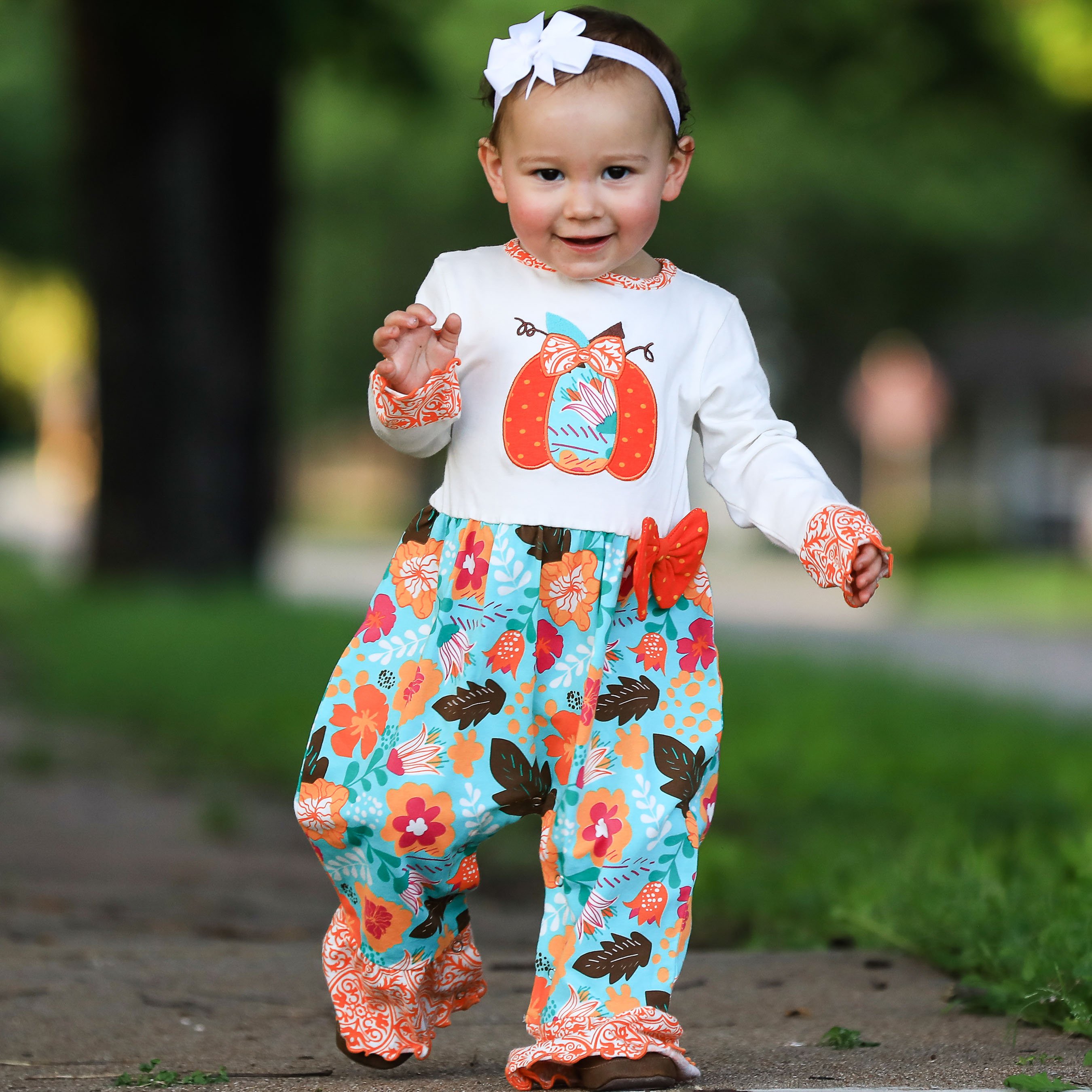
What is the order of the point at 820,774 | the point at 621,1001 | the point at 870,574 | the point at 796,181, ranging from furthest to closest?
the point at 796,181
the point at 820,774
the point at 621,1001
the point at 870,574

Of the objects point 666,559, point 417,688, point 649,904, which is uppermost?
point 666,559

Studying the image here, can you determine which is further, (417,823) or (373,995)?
(373,995)

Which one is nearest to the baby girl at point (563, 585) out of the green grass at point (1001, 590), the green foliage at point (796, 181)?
the green foliage at point (796, 181)

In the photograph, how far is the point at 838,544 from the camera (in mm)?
2701

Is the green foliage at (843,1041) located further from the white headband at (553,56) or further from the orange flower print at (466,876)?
the white headband at (553,56)

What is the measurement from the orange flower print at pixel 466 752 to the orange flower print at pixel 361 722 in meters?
0.12

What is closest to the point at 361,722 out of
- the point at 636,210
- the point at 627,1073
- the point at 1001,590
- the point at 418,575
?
the point at 418,575

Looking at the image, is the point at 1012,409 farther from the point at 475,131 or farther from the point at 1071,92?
the point at 1071,92

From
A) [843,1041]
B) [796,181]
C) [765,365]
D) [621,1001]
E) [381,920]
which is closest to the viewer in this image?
[621,1001]

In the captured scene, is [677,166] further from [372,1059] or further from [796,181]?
[796,181]

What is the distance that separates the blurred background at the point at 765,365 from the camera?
5.96 m

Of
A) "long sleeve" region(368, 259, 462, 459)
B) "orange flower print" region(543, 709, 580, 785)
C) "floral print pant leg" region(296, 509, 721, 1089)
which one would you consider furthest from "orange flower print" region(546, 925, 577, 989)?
"long sleeve" region(368, 259, 462, 459)

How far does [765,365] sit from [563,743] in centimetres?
1680

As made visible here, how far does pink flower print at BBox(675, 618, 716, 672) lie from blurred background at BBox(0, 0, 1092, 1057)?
984 mm
